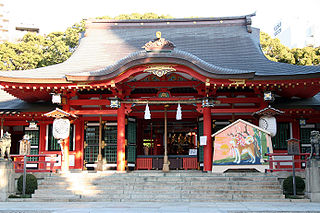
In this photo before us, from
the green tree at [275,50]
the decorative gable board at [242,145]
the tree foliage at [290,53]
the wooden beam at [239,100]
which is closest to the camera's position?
the decorative gable board at [242,145]

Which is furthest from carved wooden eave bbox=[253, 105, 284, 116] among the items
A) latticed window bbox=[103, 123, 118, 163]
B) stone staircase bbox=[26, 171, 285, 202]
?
latticed window bbox=[103, 123, 118, 163]

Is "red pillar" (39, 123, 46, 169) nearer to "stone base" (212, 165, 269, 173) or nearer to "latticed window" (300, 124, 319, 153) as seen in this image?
"stone base" (212, 165, 269, 173)

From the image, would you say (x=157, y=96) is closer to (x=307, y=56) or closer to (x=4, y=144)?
(x=4, y=144)

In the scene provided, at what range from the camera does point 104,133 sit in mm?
16219

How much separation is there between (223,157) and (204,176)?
3.76 feet

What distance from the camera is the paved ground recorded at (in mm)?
9305

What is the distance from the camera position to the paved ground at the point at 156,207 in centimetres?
930

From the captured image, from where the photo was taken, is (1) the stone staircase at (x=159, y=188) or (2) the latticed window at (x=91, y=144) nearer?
(1) the stone staircase at (x=159, y=188)

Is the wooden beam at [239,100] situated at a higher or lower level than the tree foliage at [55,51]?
lower

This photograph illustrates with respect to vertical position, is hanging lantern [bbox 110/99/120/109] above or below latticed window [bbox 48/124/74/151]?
above

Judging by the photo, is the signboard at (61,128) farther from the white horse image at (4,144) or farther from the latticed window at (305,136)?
the latticed window at (305,136)

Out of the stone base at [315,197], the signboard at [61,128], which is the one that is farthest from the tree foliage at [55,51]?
the stone base at [315,197]

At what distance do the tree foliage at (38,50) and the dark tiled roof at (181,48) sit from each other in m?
10.3

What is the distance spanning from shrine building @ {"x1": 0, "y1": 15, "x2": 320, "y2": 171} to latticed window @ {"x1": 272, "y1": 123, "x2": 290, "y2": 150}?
45mm
